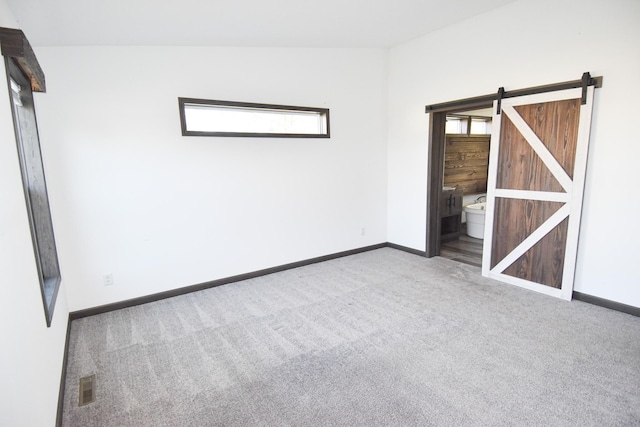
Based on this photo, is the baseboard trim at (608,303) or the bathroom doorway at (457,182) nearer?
the baseboard trim at (608,303)

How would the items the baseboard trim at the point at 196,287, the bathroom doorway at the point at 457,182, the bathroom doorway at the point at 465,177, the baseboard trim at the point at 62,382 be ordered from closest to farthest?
the baseboard trim at the point at 62,382 < the baseboard trim at the point at 196,287 < the bathroom doorway at the point at 457,182 < the bathroom doorway at the point at 465,177

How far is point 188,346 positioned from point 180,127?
6.79 ft

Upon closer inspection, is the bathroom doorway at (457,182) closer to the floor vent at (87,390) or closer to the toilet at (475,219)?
the toilet at (475,219)

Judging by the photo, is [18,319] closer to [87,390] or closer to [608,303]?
[87,390]

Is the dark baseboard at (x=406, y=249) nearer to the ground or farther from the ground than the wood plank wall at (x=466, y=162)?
nearer to the ground

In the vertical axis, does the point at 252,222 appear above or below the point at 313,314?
above

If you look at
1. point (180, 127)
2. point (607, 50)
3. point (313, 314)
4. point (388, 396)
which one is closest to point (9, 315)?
point (388, 396)

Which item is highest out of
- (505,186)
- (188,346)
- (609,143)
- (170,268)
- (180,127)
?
(180,127)

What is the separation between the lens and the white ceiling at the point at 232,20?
227cm

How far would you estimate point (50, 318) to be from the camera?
196 centimetres

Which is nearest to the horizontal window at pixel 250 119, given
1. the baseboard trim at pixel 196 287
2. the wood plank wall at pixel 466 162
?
the baseboard trim at pixel 196 287

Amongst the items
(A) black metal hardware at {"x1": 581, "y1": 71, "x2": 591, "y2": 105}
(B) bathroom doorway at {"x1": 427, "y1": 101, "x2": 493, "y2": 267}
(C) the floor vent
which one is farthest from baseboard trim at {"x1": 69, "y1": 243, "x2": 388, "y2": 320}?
(A) black metal hardware at {"x1": 581, "y1": 71, "x2": 591, "y2": 105}

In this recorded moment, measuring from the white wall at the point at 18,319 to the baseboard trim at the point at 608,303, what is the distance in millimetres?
3992

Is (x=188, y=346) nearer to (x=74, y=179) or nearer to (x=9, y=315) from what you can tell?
(x=9, y=315)
